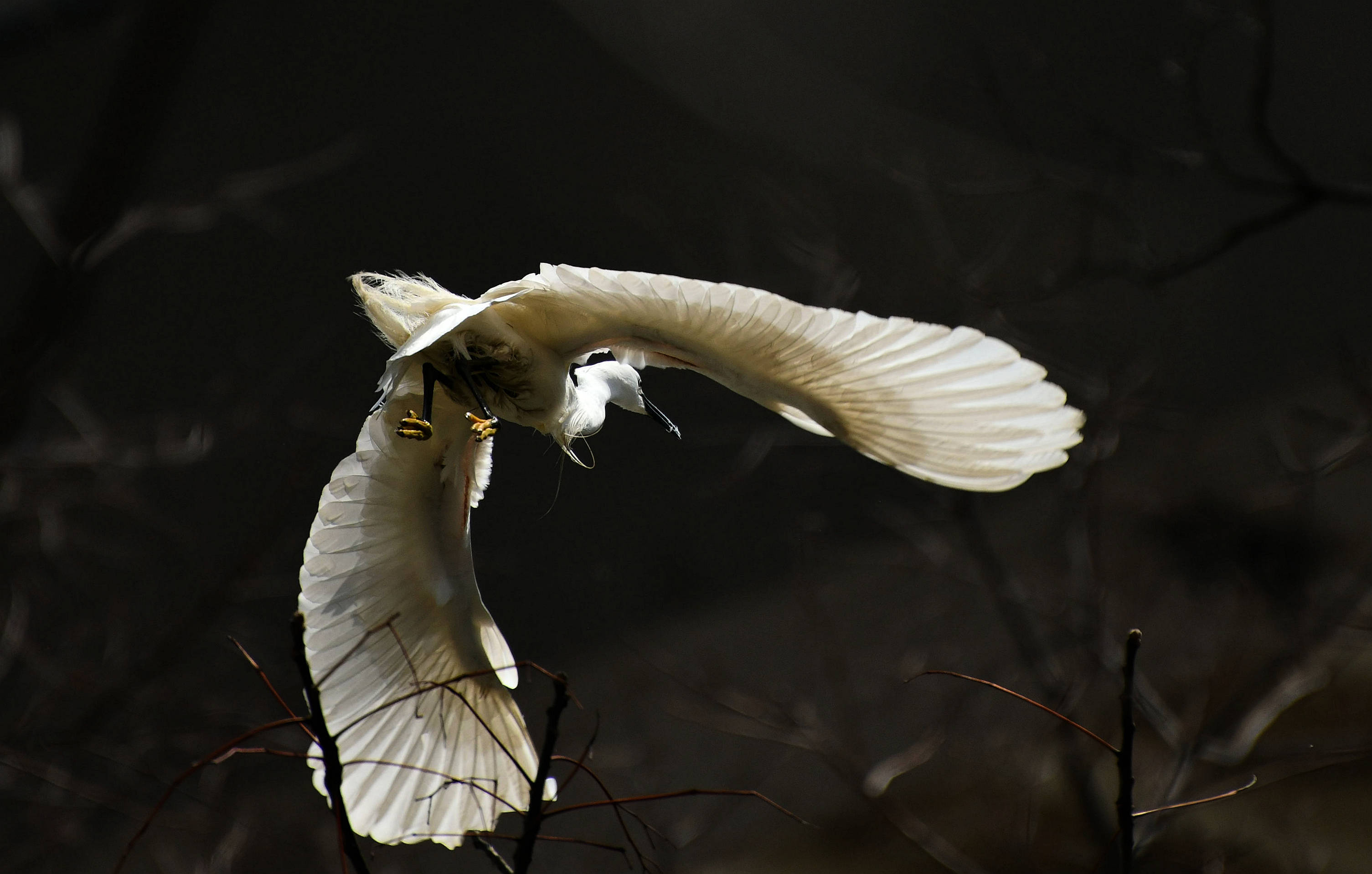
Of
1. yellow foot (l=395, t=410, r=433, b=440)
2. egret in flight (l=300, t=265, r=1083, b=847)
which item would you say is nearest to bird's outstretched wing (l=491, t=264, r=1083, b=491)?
egret in flight (l=300, t=265, r=1083, b=847)

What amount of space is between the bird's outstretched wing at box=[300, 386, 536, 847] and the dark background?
649mm

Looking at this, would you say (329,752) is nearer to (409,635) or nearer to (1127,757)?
(1127,757)

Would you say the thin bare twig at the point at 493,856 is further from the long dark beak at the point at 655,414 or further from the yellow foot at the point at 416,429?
the long dark beak at the point at 655,414

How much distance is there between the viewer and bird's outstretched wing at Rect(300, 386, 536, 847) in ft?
3.98

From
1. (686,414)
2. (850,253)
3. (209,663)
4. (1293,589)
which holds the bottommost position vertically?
(209,663)

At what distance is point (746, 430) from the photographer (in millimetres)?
2887

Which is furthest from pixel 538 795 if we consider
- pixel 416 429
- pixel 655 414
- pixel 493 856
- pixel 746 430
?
pixel 746 430

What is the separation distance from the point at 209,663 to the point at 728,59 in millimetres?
2089

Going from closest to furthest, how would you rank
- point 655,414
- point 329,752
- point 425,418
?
point 329,752
point 425,418
point 655,414

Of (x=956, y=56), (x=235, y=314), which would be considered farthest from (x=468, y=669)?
(x=956, y=56)

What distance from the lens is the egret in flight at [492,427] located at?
924 mm

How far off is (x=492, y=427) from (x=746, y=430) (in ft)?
6.06

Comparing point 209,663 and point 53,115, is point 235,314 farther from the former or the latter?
point 209,663

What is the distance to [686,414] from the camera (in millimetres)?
3219
